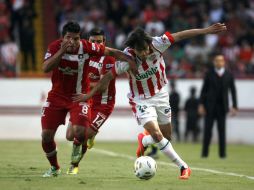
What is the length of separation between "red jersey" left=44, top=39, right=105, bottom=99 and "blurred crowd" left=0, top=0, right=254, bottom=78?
1429 centimetres

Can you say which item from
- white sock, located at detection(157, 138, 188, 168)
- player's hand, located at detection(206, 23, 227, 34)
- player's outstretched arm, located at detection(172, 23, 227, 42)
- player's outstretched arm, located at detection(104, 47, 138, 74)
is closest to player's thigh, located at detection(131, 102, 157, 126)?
white sock, located at detection(157, 138, 188, 168)

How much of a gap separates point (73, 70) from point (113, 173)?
6.46 feet

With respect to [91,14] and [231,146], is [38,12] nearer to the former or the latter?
[91,14]

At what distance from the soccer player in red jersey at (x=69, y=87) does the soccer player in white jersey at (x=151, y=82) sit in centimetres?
17

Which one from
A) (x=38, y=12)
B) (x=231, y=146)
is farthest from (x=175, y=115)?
(x=38, y=12)

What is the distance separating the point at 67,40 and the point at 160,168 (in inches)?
155

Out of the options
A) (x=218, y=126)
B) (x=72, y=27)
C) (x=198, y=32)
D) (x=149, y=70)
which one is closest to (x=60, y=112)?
(x=72, y=27)

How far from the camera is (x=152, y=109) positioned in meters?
12.1

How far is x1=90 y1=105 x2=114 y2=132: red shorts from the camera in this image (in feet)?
46.1

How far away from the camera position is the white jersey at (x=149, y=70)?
39.4 ft

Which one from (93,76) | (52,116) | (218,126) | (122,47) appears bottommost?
(218,126)

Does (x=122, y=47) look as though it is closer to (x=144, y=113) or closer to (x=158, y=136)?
(x=144, y=113)

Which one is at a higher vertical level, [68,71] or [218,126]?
[68,71]

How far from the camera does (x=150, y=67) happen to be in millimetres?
12062
